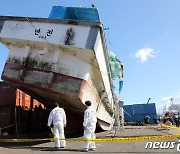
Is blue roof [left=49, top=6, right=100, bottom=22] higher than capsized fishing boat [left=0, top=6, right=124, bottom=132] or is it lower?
higher

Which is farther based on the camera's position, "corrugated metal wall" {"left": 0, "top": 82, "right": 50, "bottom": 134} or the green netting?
"corrugated metal wall" {"left": 0, "top": 82, "right": 50, "bottom": 134}

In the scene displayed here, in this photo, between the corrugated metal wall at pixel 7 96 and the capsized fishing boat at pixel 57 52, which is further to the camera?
the corrugated metal wall at pixel 7 96

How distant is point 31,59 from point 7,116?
4.57m

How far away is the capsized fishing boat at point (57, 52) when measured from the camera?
7496 millimetres

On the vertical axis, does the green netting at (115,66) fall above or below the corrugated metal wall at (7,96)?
above

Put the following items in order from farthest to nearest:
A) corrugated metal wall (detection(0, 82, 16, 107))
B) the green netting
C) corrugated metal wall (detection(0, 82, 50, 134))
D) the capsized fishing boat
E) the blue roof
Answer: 1. corrugated metal wall (detection(0, 82, 16, 107))
2. corrugated metal wall (detection(0, 82, 50, 134))
3. the green netting
4. the blue roof
5. the capsized fishing boat

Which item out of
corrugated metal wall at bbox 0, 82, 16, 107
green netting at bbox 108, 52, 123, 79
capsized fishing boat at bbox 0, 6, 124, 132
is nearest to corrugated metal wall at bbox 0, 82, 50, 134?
corrugated metal wall at bbox 0, 82, 16, 107

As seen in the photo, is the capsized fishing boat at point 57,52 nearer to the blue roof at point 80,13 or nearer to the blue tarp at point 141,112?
the blue roof at point 80,13

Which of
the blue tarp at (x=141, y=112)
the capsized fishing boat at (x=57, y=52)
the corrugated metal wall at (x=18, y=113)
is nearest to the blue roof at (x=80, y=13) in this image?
the capsized fishing boat at (x=57, y=52)

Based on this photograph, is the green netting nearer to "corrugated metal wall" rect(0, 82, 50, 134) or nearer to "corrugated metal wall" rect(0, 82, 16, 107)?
"corrugated metal wall" rect(0, 82, 50, 134)

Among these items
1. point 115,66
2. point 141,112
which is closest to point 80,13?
point 115,66

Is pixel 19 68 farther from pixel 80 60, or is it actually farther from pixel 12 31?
pixel 80 60

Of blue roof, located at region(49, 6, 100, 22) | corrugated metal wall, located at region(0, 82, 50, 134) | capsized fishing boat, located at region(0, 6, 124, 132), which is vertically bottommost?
corrugated metal wall, located at region(0, 82, 50, 134)

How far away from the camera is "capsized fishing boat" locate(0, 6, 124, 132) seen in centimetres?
750
